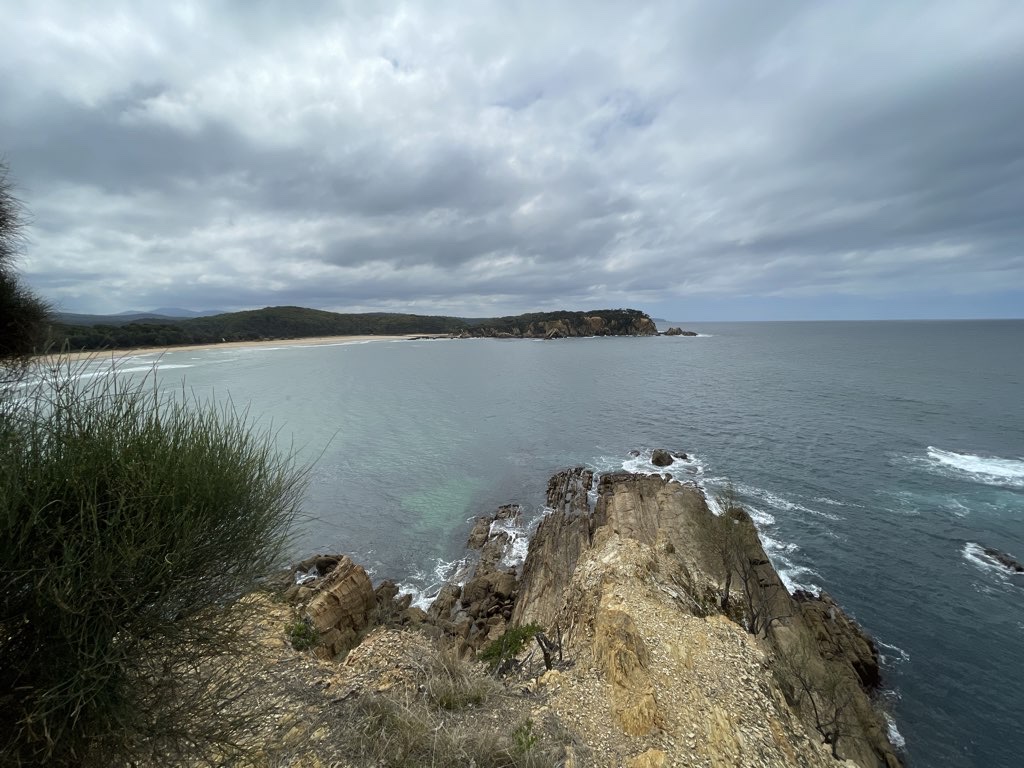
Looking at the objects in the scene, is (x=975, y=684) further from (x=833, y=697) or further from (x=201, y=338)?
(x=201, y=338)

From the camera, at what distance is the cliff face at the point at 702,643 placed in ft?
26.9

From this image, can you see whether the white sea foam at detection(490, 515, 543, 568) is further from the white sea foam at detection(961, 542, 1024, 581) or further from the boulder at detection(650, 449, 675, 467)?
the white sea foam at detection(961, 542, 1024, 581)

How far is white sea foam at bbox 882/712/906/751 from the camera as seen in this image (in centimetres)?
1127

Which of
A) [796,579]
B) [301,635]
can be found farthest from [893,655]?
[301,635]

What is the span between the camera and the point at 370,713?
21.7ft

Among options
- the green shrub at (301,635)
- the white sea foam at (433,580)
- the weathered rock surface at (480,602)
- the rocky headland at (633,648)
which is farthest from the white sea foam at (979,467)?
the green shrub at (301,635)

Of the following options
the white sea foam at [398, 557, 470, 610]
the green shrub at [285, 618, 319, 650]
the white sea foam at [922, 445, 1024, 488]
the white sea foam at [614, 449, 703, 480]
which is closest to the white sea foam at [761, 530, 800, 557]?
the white sea foam at [614, 449, 703, 480]

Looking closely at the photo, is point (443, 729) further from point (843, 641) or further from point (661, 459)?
point (661, 459)

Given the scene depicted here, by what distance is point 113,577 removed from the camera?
432cm

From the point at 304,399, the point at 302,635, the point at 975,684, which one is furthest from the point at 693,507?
the point at 304,399

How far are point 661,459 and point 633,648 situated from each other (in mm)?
21701

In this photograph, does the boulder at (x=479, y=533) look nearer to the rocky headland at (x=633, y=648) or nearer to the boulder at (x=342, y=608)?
the rocky headland at (x=633, y=648)

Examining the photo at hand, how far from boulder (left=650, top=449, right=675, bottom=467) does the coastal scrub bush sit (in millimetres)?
27503

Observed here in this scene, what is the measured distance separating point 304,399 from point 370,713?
48935 millimetres
